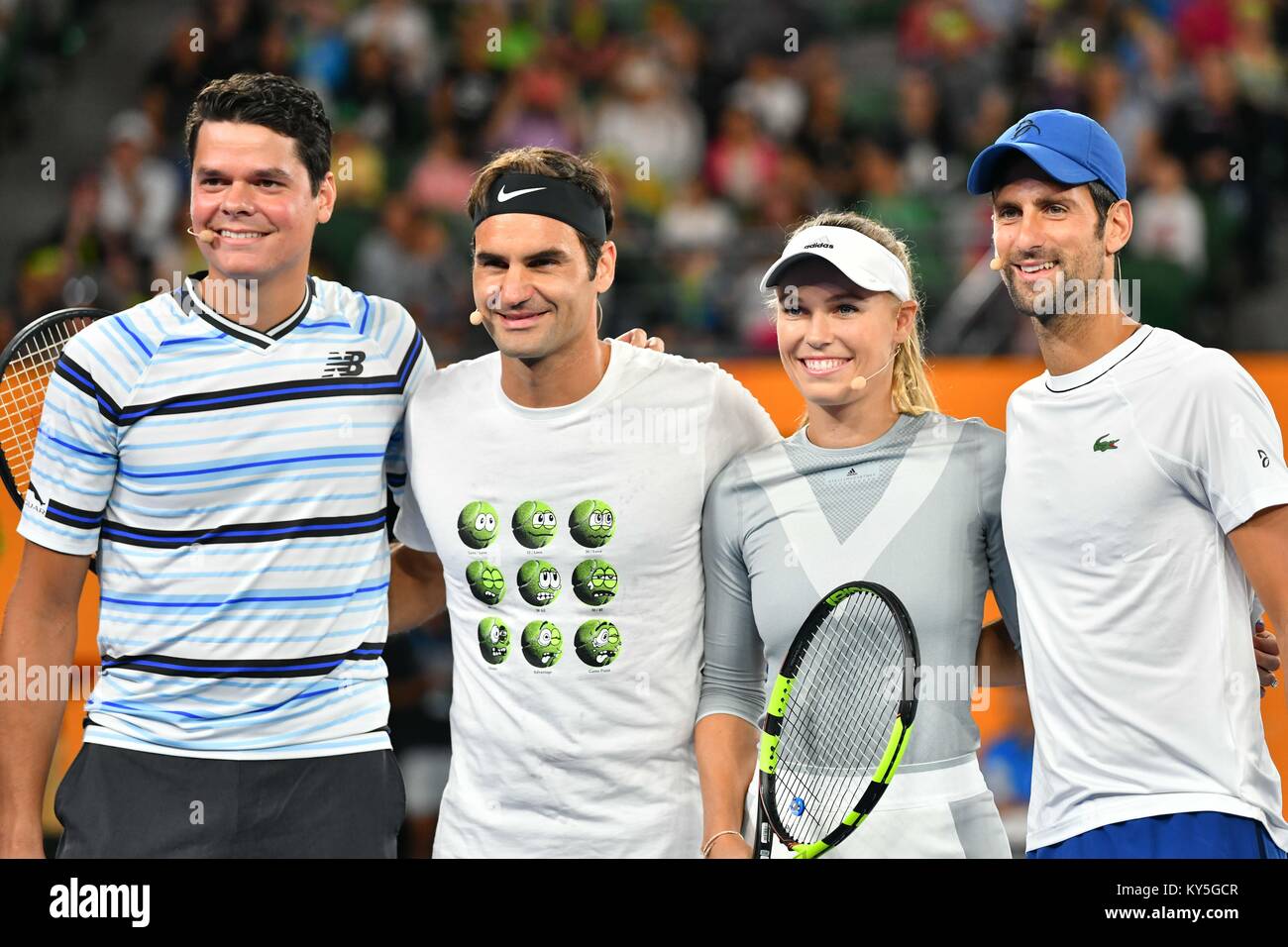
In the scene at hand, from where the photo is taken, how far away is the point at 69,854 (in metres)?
3.67

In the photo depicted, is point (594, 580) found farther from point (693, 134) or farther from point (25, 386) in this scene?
point (693, 134)

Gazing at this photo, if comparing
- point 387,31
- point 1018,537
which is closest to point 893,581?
point 1018,537

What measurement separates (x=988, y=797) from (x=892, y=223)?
5989 mm

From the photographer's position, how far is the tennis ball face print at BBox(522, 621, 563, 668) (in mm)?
3805

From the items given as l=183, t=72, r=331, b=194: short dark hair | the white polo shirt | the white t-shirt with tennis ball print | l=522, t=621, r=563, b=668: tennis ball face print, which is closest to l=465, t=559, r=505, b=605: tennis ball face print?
the white t-shirt with tennis ball print

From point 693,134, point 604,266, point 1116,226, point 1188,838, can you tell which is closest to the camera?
point 1188,838

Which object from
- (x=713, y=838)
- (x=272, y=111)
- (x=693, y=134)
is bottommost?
(x=713, y=838)

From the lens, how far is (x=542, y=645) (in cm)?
381

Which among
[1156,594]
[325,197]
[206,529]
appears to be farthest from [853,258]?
[206,529]

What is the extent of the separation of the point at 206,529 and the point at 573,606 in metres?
0.85

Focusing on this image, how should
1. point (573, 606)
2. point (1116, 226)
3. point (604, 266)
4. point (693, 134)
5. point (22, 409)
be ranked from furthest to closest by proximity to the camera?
point (693, 134) → point (22, 409) → point (604, 266) → point (573, 606) → point (1116, 226)

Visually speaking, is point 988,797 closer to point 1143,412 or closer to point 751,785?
point 751,785

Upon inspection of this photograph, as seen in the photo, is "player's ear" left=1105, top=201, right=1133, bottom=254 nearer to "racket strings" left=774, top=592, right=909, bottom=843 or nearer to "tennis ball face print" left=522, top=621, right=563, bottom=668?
"racket strings" left=774, top=592, right=909, bottom=843

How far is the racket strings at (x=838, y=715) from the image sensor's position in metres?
3.62
